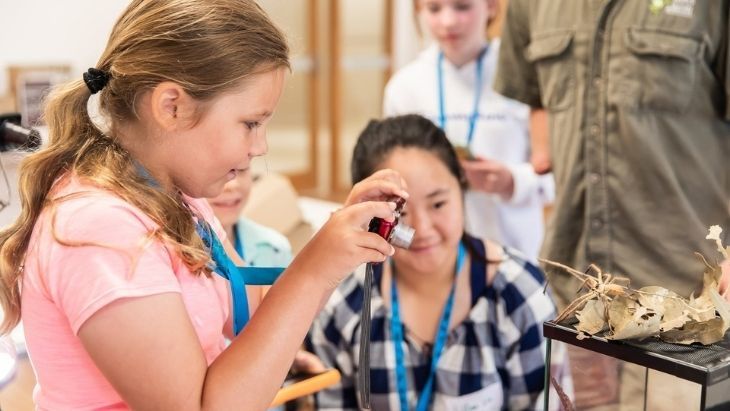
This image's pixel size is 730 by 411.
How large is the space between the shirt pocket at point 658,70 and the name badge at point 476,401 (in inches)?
24.9

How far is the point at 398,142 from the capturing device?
1.70m

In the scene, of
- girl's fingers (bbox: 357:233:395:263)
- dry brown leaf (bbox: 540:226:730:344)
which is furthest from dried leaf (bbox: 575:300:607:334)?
girl's fingers (bbox: 357:233:395:263)

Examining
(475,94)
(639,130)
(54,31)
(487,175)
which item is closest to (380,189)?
(639,130)

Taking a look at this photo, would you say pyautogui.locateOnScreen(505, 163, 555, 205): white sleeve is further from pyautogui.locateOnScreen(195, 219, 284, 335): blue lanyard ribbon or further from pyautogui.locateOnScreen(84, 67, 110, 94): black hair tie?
pyautogui.locateOnScreen(84, 67, 110, 94): black hair tie

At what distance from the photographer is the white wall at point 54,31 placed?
360cm

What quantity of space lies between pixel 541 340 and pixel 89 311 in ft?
3.26

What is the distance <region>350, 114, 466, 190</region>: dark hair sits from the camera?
1.69 m

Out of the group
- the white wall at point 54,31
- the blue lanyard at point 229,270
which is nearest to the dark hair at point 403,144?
the blue lanyard at point 229,270

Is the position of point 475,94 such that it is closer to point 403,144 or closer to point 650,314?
point 403,144

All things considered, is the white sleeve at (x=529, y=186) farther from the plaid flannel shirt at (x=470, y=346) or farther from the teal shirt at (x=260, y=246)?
the teal shirt at (x=260, y=246)

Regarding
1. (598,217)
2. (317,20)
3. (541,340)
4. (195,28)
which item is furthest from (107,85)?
(317,20)

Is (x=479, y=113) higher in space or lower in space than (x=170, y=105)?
lower

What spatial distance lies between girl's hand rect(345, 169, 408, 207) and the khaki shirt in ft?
2.00

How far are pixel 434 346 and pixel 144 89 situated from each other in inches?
34.3
